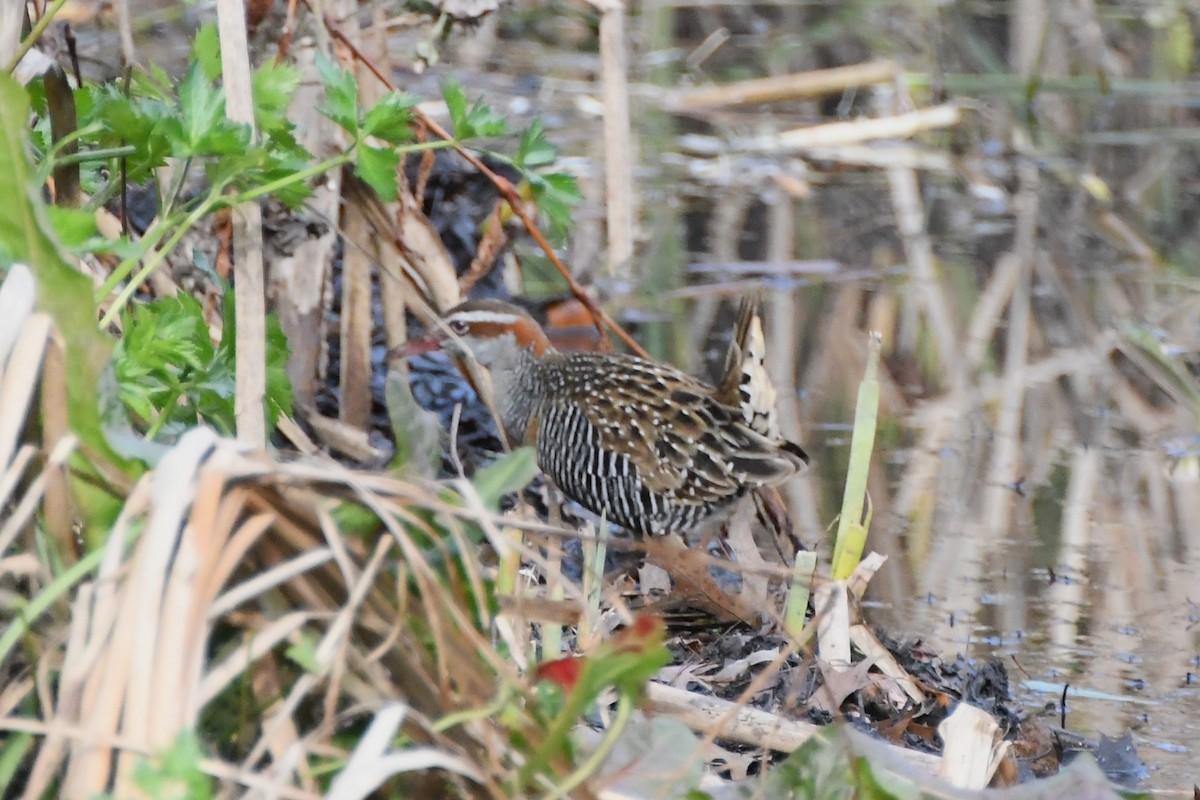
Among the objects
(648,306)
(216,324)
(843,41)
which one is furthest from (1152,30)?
(216,324)

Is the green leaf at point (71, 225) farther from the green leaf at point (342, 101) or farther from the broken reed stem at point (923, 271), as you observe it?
the broken reed stem at point (923, 271)

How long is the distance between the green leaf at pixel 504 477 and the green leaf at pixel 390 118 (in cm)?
94

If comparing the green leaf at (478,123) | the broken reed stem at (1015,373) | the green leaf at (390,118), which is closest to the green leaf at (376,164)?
the green leaf at (390,118)

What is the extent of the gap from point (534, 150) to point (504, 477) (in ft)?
4.38

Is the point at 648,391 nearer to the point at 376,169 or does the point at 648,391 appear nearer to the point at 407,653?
the point at 376,169

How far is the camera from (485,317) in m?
4.48

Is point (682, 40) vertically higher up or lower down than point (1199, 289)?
higher up

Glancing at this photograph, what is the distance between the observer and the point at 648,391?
158 inches

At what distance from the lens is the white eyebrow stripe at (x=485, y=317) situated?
438 cm

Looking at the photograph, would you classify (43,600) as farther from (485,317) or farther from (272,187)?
(485,317)

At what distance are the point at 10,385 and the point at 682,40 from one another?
844 cm

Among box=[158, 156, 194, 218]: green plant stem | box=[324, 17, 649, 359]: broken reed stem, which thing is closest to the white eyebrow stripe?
box=[324, 17, 649, 359]: broken reed stem

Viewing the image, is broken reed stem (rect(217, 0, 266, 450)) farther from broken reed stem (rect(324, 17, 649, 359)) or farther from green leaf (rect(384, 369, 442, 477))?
broken reed stem (rect(324, 17, 649, 359))

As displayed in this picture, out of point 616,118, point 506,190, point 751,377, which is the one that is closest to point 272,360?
point 506,190
